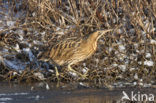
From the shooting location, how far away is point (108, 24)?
21.2 feet

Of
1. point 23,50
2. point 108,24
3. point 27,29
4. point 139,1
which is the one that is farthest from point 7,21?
point 139,1

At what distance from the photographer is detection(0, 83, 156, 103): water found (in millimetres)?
4234

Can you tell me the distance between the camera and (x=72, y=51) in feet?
17.8

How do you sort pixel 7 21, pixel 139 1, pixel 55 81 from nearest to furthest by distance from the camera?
pixel 55 81 < pixel 139 1 < pixel 7 21

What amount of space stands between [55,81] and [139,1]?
1.97 metres

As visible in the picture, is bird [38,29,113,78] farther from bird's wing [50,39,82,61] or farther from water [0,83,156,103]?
water [0,83,156,103]

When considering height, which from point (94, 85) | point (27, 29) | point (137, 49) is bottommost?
point (94, 85)

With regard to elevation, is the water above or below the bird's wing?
below

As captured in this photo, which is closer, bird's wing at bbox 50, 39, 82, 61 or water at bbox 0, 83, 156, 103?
water at bbox 0, 83, 156, 103

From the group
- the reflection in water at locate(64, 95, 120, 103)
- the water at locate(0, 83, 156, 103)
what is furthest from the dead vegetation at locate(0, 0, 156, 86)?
the reflection in water at locate(64, 95, 120, 103)

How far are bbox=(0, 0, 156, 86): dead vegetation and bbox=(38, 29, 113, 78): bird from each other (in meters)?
0.17

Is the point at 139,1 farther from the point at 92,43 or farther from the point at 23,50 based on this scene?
the point at 23,50

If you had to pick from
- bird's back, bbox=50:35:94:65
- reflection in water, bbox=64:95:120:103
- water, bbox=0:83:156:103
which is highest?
bird's back, bbox=50:35:94:65

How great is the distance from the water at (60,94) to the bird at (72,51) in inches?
21.5
